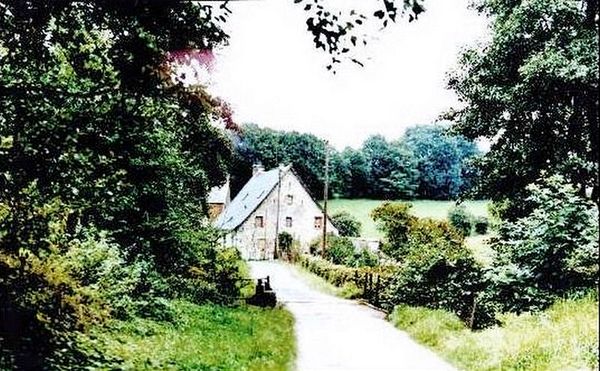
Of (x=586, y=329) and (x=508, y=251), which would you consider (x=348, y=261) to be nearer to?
(x=508, y=251)

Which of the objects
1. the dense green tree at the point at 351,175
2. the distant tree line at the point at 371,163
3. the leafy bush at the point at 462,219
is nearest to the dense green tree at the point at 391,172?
the distant tree line at the point at 371,163

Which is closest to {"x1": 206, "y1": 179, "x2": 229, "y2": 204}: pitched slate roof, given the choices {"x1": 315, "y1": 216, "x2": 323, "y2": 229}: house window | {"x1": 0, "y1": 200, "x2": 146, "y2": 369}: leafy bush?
{"x1": 315, "y1": 216, "x2": 323, "y2": 229}: house window

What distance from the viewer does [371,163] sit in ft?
322

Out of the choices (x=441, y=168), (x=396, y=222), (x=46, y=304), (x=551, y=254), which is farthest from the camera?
(x=441, y=168)

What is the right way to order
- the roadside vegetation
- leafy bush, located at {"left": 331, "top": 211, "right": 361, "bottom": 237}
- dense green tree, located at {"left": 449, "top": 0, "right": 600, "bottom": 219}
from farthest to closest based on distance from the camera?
leafy bush, located at {"left": 331, "top": 211, "right": 361, "bottom": 237}
dense green tree, located at {"left": 449, "top": 0, "right": 600, "bottom": 219}
the roadside vegetation

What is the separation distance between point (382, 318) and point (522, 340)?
33.7 ft

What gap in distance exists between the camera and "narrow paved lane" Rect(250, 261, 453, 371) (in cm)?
1260

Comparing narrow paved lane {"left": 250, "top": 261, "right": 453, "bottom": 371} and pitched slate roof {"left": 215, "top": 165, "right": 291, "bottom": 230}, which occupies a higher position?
pitched slate roof {"left": 215, "top": 165, "right": 291, "bottom": 230}

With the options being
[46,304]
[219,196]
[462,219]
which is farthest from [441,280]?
[219,196]

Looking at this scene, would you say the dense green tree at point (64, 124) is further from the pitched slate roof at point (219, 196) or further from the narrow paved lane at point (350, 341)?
the pitched slate roof at point (219, 196)

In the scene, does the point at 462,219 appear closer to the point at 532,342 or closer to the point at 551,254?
the point at 551,254

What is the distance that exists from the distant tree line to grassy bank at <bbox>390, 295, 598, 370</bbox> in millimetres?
78439

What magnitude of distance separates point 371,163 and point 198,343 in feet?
286

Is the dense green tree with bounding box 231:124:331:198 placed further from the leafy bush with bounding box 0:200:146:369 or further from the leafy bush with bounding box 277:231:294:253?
the leafy bush with bounding box 0:200:146:369
